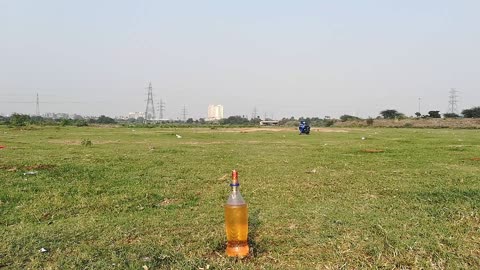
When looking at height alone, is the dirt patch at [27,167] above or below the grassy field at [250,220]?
above

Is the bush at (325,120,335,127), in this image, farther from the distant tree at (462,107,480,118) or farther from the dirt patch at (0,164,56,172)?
the dirt patch at (0,164,56,172)

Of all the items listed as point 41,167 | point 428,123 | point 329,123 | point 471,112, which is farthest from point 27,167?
point 471,112

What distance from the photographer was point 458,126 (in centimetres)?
7225

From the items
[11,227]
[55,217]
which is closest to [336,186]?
[55,217]

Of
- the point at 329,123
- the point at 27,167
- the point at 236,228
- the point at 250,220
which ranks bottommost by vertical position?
the point at 329,123

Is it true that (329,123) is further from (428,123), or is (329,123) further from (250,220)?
(250,220)

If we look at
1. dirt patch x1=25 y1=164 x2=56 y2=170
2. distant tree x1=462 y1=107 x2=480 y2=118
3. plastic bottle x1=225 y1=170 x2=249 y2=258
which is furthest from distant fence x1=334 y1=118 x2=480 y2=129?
plastic bottle x1=225 y1=170 x2=249 y2=258

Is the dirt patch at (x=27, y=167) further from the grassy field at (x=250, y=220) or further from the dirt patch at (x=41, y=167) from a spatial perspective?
the grassy field at (x=250, y=220)

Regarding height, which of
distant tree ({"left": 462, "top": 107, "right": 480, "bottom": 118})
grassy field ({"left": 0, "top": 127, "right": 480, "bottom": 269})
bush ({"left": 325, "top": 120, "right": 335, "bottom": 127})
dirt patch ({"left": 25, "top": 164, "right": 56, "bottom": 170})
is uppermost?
distant tree ({"left": 462, "top": 107, "right": 480, "bottom": 118})

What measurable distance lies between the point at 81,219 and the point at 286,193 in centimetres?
413

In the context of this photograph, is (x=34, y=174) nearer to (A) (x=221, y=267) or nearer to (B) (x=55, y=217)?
(B) (x=55, y=217)

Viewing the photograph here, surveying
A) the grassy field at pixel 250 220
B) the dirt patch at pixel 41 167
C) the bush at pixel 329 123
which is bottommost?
the bush at pixel 329 123

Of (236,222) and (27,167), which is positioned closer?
(236,222)

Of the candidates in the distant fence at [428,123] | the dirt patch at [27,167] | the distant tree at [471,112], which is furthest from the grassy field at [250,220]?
the distant tree at [471,112]
